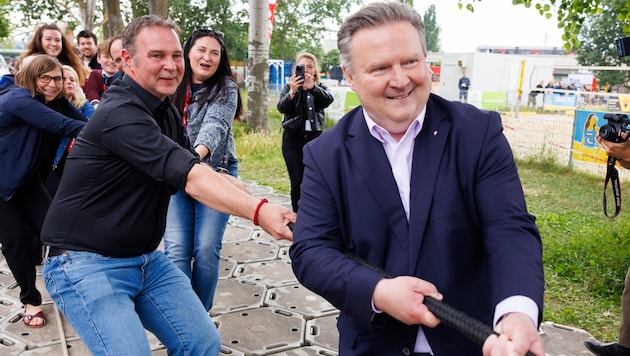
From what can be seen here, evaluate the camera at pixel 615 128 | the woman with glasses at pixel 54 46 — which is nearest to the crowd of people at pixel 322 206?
the camera at pixel 615 128

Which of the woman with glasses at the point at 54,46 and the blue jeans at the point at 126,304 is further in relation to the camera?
the woman with glasses at the point at 54,46

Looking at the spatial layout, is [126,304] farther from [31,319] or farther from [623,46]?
[623,46]

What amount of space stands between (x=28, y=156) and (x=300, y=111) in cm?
307

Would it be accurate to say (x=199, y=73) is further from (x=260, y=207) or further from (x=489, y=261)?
(x=489, y=261)

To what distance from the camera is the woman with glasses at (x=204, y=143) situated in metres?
3.64

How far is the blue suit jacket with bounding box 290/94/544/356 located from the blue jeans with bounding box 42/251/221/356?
3.10ft

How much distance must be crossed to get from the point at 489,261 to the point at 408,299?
0.35m

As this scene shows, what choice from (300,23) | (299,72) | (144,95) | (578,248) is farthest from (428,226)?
(300,23)

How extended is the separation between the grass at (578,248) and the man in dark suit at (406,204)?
9.70 feet

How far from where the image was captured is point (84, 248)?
2445mm

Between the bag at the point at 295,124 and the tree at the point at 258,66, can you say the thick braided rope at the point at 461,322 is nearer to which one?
the bag at the point at 295,124

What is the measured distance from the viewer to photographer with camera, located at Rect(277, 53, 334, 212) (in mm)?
6395

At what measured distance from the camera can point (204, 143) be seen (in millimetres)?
3652

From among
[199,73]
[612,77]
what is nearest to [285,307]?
[199,73]
